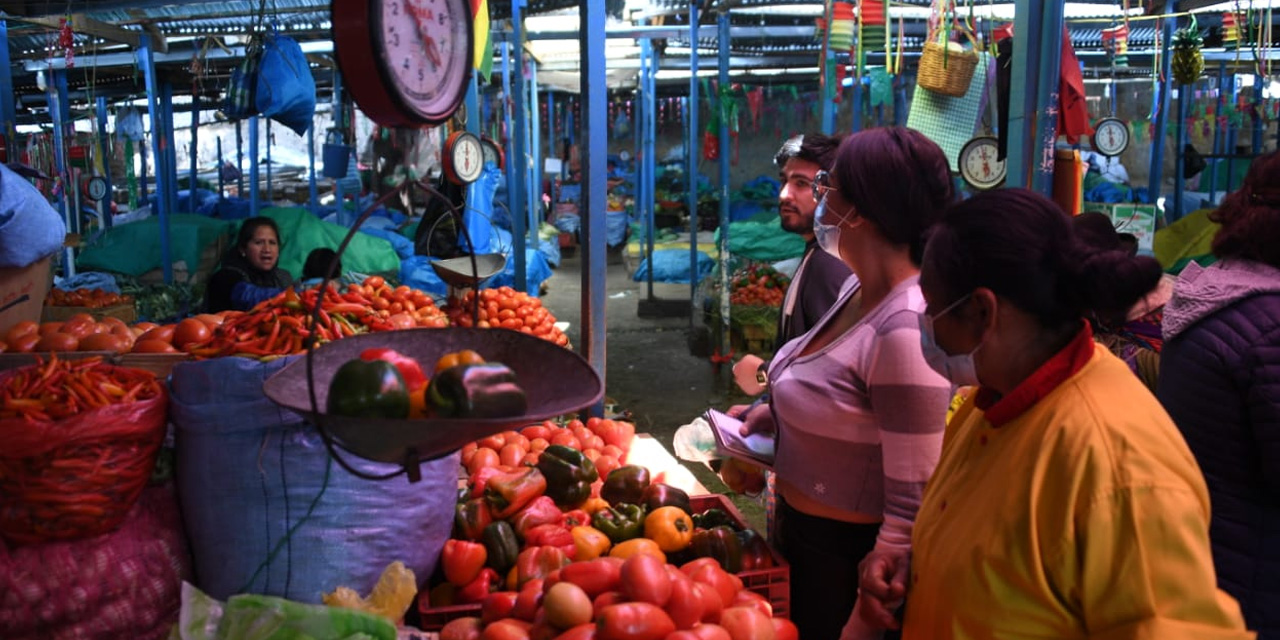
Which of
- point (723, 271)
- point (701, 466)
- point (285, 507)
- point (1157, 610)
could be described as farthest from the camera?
point (723, 271)

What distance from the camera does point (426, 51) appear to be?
2207 mm

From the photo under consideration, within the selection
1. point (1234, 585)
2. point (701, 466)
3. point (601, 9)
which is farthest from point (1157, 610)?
point (701, 466)

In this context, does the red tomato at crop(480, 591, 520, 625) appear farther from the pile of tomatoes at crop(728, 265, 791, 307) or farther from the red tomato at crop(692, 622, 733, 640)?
the pile of tomatoes at crop(728, 265, 791, 307)

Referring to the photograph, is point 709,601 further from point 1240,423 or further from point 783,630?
point 1240,423

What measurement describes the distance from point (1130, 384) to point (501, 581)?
159cm

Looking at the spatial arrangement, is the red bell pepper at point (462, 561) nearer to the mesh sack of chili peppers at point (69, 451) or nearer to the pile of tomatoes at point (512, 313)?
the mesh sack of chili peppers at point (69, 451)

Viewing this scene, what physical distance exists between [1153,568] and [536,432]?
257 cm

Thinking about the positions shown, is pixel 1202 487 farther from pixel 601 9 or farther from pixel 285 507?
pixel 601 9

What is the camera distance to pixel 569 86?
15.8 m

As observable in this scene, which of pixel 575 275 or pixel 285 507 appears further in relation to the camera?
pixel 575 275

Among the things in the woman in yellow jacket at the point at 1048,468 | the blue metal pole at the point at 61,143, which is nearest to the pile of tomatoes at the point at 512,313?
the woman in yellow jacket at the point at 1048,468

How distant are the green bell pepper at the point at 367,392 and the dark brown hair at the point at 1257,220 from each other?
6.26 ft

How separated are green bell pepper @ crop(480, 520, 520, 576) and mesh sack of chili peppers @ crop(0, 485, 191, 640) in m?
0.73

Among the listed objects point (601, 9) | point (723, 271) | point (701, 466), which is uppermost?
point (601, 9)
